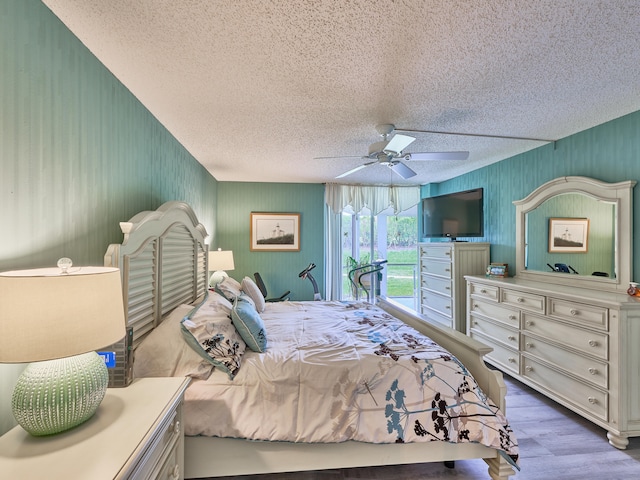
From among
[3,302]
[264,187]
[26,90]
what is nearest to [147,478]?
[3,302]

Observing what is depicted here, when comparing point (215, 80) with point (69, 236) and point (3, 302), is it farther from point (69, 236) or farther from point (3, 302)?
point (3, 302)

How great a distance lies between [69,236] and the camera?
1.39m

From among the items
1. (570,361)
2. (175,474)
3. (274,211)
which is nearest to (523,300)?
(570,361)

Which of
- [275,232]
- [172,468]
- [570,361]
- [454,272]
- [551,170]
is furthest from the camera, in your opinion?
[275,232]

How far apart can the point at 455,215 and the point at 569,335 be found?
2.16 m

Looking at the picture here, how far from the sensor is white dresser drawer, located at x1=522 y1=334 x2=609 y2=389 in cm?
215

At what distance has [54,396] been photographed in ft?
3.02

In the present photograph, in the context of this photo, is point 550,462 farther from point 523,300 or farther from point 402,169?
point 402,169

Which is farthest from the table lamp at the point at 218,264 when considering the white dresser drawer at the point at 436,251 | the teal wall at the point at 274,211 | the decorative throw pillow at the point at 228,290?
the white dresser drawer at the point at 436,251

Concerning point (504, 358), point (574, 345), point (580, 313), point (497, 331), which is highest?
point (580, 313)

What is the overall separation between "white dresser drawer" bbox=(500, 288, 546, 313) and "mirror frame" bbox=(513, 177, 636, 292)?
464mm

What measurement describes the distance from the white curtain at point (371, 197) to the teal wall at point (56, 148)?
3.34 meters

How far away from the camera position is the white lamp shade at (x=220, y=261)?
3.71m

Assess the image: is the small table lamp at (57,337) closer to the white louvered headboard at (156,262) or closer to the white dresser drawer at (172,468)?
the white dresser drawer at (172,468)
